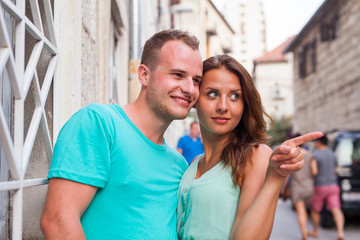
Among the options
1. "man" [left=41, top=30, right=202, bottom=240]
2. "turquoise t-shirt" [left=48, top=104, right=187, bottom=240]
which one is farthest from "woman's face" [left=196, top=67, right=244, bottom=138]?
"turquoise t-shirt" [left=48, top=104, right=187, bottom=240]

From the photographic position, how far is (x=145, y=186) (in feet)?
6.03

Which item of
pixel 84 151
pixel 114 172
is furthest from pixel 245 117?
pixel 84 151

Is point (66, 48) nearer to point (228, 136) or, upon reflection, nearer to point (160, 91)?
point (160, 91)

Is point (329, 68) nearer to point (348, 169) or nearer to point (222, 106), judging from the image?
point (348, 169)

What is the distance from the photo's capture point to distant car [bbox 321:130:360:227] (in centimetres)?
797

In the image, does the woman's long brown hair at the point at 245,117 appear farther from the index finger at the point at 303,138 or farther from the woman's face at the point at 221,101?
the index finger at the point at 303,138

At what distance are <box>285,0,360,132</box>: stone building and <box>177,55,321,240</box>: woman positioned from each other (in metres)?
12.5

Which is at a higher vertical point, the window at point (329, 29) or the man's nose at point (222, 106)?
the window at point (329, 29)

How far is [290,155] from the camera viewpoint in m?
1.67

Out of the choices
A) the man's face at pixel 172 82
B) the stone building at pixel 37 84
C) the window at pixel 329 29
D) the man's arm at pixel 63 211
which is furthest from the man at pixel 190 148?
the window at pixel 329 29

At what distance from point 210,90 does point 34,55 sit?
0.96 meters

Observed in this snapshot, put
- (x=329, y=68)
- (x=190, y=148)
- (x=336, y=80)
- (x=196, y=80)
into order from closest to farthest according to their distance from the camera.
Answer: (x=196, y=80), (x=190, y=148), (x=336, y=80), (x=329, y=68)

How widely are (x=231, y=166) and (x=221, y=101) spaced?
0.38 meters

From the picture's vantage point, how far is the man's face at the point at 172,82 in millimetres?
2090
